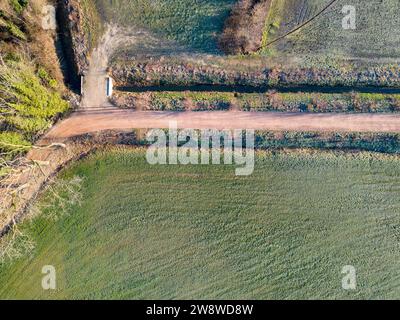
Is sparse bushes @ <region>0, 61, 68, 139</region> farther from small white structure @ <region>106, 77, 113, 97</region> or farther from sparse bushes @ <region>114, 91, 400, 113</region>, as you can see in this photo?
sparse bushes @ <region>114, 91, 400, 113</region>

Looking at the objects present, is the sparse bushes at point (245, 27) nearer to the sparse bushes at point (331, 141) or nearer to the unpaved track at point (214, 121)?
the unpaved track at point (214, 121)

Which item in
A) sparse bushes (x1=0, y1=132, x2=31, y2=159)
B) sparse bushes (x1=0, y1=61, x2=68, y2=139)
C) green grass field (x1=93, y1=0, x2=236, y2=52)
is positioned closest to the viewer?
sparse bushes (x1=0, y1=61, x2=68, y2=139)

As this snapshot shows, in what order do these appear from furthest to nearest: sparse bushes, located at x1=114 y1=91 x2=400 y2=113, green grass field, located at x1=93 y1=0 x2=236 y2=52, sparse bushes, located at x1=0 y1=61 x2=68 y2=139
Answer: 1. green grass field, located at x1=93 y1=0 x2=236 y2=52
2. sparse bushes, located at x1=114 y1=91 x2=400 y2=113
3. sparse bushes, located at x1=0 y1=61 x2=68 y2=139

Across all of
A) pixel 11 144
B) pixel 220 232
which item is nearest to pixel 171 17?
pixel 11 144

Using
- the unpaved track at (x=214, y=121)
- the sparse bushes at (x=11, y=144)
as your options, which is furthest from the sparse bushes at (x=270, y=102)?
the sparse bushes at (x=11, y=144)

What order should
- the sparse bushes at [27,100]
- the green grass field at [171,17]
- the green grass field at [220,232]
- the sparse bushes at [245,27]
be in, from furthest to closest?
the green grass field at [171,17]
the sparse bushes at [245,27]
the green grass field at [220,232]
the sparse bushes at [27,100]

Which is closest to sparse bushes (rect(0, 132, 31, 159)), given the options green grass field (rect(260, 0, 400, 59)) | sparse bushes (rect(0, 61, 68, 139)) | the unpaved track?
sparse bushes (rect(0, 61, 68, 139))

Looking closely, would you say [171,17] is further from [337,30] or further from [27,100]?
[337,30]
